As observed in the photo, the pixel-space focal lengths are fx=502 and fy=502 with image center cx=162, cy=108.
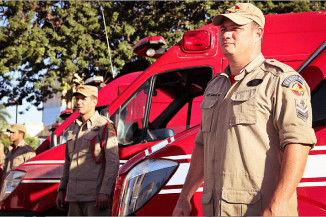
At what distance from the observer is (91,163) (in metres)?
4.62

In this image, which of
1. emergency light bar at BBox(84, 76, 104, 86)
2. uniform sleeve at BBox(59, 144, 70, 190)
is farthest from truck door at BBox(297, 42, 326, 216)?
emergency light bar at BBox(84, 76, 104, 86)

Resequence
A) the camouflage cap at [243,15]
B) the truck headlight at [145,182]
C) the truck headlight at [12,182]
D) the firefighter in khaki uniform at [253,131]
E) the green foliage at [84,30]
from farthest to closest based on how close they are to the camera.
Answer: the green foliage at [84,30], the truck headlight at [12,182], the truck headlight at [145,182], the camouflage cap at [243,15], the firefighter in khaki uniform at [253,131]

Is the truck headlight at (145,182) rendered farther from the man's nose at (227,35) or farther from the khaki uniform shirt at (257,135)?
the man's nose at (227,35)

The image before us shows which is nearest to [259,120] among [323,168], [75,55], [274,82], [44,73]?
[274,82]

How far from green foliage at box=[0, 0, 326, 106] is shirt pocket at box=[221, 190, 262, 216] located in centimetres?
1271

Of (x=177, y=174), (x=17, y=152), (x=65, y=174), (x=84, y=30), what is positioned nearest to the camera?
(x=177, y=174)

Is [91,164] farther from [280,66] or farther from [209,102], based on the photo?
[280,66]

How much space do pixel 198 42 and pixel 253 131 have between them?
10.0 ft

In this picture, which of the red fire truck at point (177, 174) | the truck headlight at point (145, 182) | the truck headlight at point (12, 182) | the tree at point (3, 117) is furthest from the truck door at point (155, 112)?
the tree at point (3, 117)

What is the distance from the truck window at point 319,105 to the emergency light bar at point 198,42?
8.52 ft

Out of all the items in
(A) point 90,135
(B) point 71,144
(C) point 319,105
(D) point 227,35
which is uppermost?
(D) point 227,35

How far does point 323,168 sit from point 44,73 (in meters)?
14.4

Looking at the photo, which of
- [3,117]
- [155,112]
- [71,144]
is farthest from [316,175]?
[3,117]

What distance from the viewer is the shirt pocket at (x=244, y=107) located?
216cm
